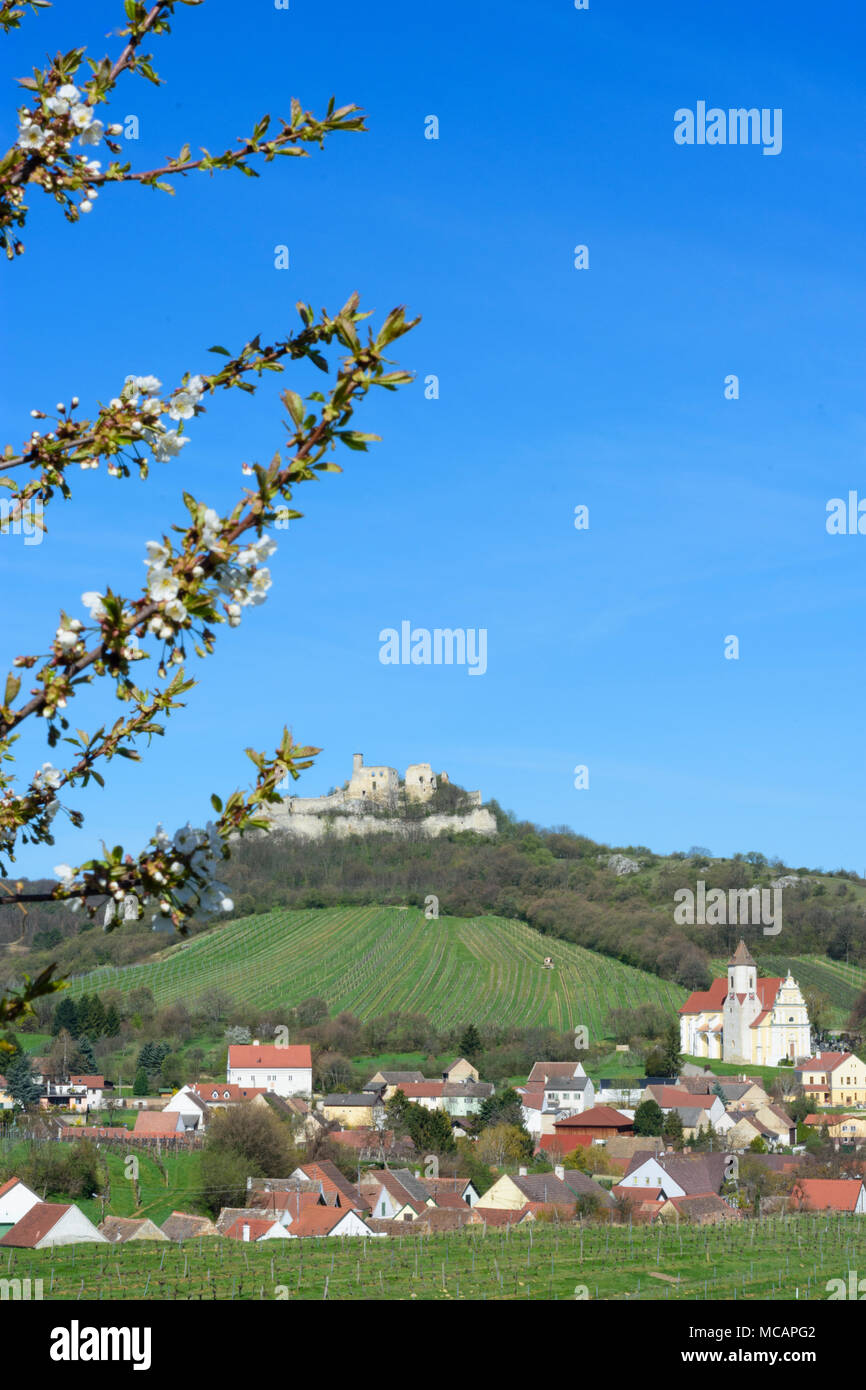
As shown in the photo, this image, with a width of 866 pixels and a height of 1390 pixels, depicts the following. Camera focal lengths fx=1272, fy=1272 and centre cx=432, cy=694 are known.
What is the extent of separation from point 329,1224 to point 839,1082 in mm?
38236

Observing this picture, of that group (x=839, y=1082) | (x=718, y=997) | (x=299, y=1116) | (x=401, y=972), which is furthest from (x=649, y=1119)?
(x=401, y=972)

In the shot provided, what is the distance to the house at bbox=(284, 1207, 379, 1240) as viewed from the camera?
3322 cm

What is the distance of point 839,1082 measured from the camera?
209 ft

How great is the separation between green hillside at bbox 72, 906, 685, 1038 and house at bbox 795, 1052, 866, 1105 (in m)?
12.1

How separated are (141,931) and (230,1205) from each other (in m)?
59.2

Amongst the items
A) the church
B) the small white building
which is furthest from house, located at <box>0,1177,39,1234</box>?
the church

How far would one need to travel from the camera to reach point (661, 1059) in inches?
2623

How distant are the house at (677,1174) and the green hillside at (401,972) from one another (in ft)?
91.5

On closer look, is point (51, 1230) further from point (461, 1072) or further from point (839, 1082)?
point (839, 1082)

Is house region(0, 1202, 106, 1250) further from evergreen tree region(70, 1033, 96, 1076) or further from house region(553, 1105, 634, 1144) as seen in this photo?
evergreen tree region(70, 1033, 96, 1076)

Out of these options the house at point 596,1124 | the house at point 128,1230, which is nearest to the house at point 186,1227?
the house at point 128,1230

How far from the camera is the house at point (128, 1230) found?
1243 inches
